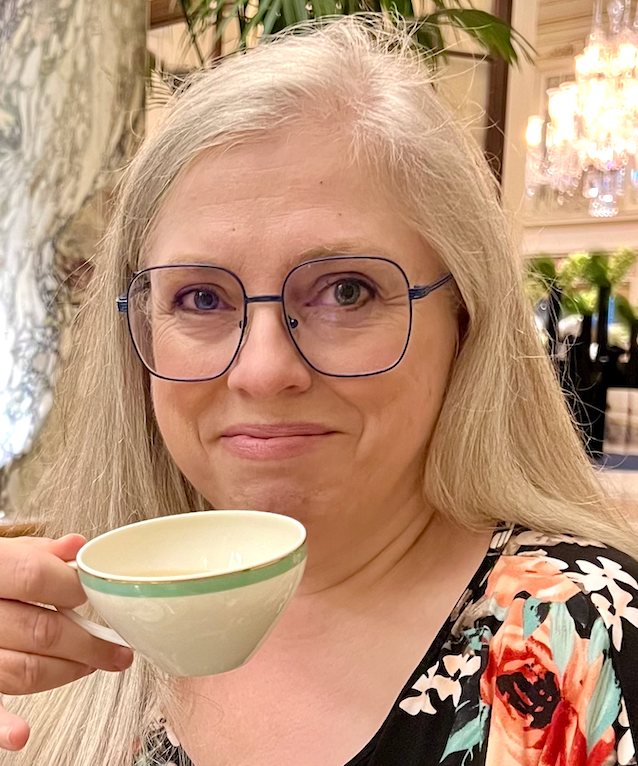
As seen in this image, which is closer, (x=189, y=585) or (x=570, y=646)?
(x=189, y=585)

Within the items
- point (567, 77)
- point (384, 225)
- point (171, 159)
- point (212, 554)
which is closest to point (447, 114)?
point (384, 225)

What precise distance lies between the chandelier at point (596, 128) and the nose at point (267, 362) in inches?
128

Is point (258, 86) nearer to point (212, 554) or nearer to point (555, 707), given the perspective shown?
point (212, 554)

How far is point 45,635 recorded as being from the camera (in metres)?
0.71

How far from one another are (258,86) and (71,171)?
4.45 ft

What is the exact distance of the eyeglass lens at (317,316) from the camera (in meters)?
0.89

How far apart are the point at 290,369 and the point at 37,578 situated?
365 mm

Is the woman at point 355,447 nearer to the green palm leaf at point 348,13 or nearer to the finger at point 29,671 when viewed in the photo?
the finger at point 29,671

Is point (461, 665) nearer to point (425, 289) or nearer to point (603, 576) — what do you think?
point (603, 576)

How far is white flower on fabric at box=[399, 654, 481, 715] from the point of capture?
838 millimetres

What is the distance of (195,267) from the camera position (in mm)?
908

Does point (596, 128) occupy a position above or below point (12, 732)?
above

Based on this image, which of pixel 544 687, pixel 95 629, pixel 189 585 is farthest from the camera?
pixel 544 687

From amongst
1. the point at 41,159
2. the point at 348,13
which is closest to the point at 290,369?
the point at 348,13
